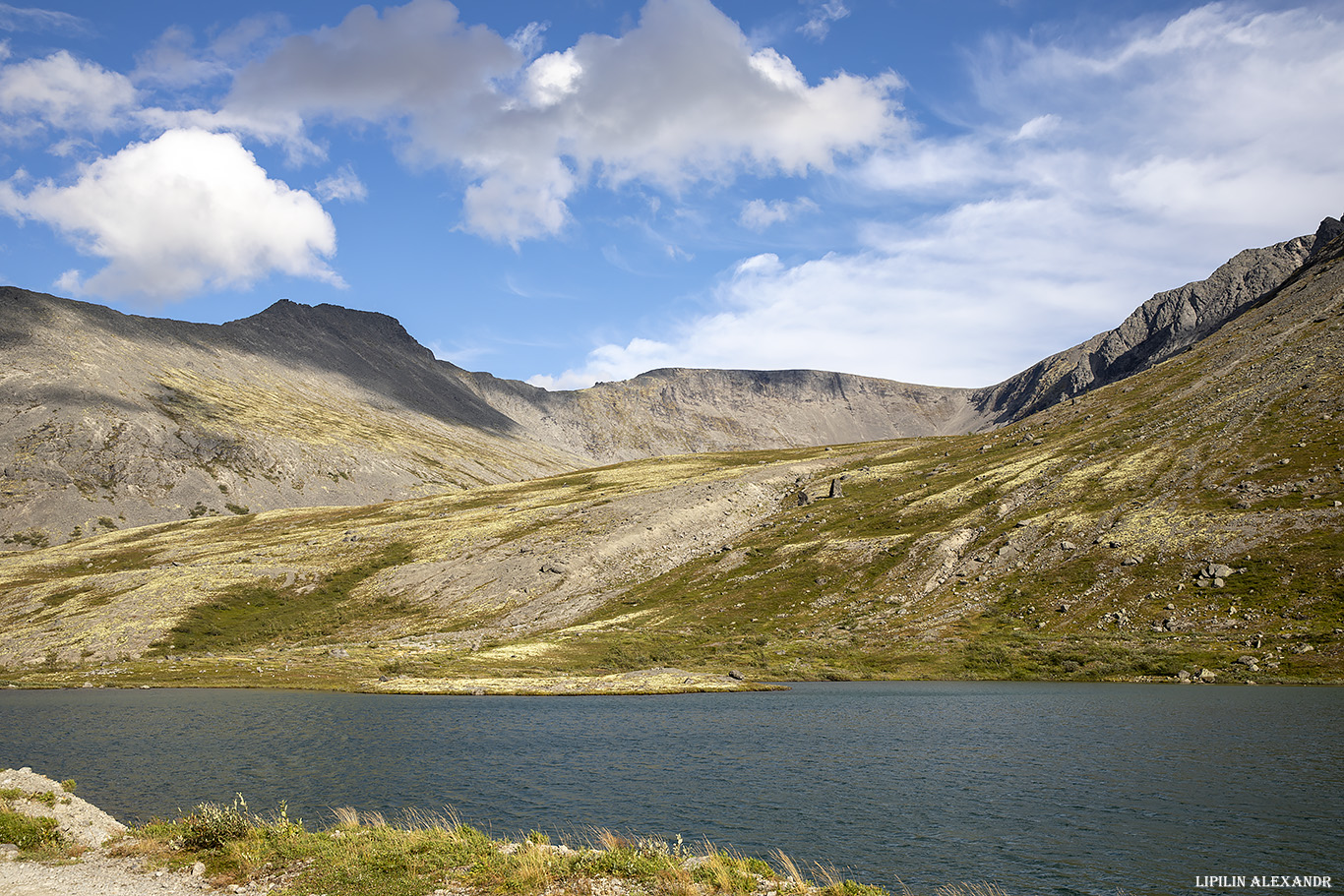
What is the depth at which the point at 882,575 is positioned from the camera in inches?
4985

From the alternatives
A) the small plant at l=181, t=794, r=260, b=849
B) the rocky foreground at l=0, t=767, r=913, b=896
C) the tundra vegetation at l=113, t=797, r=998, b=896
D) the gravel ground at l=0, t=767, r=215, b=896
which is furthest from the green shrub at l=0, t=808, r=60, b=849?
the small plant at l=181, t=794, r=260, b=849

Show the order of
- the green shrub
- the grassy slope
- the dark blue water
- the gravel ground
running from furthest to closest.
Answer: the grassy slope → the dark blue water → the green shrub → the gravel ground

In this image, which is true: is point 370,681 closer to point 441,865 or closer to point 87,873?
point 87,873

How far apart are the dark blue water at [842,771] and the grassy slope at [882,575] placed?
66.9ft

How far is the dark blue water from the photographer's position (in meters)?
31.8

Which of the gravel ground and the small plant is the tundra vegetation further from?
the gravel ground

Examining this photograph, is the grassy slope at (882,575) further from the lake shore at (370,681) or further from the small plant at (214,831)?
the small plant at (214,831)

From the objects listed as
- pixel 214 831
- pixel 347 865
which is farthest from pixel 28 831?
pixel 347 865

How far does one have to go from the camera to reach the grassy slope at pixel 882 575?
9694 cm

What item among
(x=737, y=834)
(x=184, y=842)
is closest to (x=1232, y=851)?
(x=737, y=834)

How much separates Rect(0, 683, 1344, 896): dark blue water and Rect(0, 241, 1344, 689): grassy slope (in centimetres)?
2040

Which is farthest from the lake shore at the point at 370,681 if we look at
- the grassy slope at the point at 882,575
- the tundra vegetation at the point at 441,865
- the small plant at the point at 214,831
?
the small plant at the point at 214,831

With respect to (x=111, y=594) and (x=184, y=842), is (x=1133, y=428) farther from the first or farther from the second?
(x=111, y=594)

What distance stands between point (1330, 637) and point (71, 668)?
164 m
